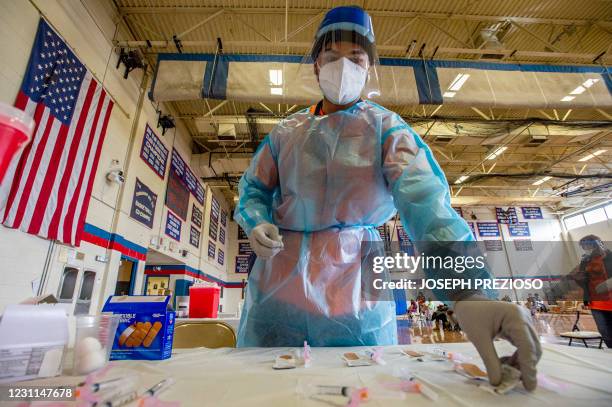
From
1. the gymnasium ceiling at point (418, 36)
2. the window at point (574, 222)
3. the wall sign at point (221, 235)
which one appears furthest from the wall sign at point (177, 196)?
the window at point (574, 222)

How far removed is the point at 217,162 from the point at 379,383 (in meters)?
7.10

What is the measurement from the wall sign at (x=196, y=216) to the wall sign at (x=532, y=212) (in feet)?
42.3

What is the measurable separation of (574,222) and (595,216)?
0.77 meters

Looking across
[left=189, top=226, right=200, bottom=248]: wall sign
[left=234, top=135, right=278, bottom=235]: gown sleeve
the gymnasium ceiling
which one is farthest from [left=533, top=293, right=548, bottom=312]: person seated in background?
[left=234, top=135, right=278, bottom=235]: gown sleeve

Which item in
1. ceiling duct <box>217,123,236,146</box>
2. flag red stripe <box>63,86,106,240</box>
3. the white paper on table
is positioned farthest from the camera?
ceiling duct <box>217,123,236,146</box>

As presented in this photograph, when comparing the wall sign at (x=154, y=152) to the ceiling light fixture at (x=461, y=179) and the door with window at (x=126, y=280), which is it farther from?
the ceiling light fixture at (x=461, y=179)

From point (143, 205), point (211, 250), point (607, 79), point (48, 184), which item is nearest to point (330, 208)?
point (48, 184)

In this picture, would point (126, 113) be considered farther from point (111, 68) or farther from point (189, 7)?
point (189, 7)

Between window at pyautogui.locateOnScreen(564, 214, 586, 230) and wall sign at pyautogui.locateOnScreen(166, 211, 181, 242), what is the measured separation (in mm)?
15455

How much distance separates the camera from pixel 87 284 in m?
3.66

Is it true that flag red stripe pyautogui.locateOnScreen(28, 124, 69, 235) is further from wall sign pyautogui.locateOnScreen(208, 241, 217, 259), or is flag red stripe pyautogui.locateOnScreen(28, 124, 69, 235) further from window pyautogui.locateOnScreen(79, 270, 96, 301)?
wall sign pyautogui.locateOnScreen(208, 241, 217, 259)

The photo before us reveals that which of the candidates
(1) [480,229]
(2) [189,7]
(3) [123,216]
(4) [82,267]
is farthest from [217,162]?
(1) [480,229]

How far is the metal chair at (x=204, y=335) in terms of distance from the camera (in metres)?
1.39

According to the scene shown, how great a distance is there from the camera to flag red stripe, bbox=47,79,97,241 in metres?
2.97
